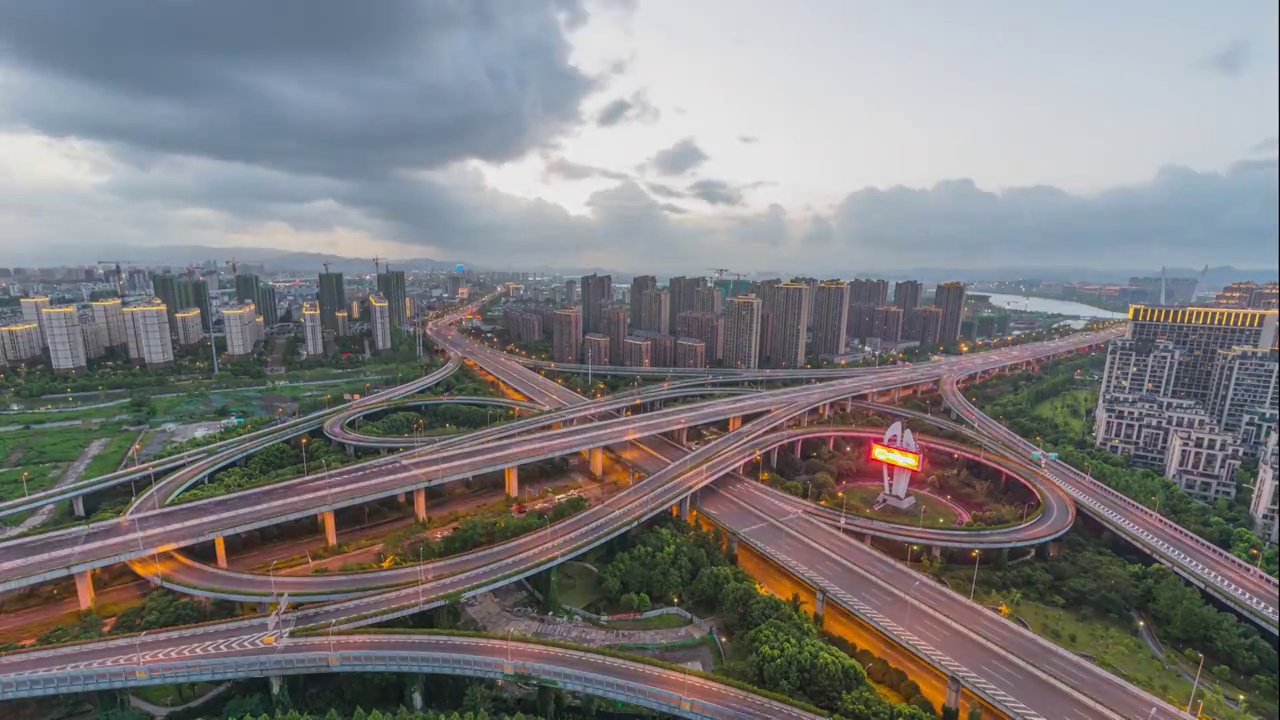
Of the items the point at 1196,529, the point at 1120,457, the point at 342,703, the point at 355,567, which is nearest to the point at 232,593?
the point at 355,567

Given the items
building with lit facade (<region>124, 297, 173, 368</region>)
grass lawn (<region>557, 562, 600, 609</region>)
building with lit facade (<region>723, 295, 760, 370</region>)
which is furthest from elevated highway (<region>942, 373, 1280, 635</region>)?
building with lit facade (<region>124, 297, 173, 368</region>)

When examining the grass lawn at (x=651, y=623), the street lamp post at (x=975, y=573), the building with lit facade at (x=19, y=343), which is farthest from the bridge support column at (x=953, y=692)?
the building with lit facade at (x=19, y=343)

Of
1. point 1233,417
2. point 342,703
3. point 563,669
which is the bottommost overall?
point 342,703

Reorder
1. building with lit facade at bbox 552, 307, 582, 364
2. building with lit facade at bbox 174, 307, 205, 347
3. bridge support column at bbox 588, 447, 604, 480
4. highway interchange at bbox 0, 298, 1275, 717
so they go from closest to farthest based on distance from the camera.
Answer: highway interchange at bbox 0, 298, 1275, 717, bridge support column at bbox 588, 447, 604, 480, building with lit facade at bbox 552, 307, 582, 364, building with lit facade at bbox 174, 307, 205, 347

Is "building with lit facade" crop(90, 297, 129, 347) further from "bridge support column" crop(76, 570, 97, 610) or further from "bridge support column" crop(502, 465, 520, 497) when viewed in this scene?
"bridge support column" crop(502, 465, 520, 497)

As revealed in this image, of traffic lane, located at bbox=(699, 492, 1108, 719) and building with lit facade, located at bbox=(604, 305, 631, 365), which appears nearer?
traffic lane, located at bbox=(699, 492, 1108, 719)

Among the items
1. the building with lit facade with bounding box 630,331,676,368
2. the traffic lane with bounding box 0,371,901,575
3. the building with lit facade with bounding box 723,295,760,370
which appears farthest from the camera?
the building with lit facade with bounding box 630,331,676,368

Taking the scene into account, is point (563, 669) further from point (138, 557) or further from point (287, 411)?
point (287, 411)

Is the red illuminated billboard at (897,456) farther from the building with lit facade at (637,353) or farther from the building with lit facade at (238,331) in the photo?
the building with lit facade at (238,331)
